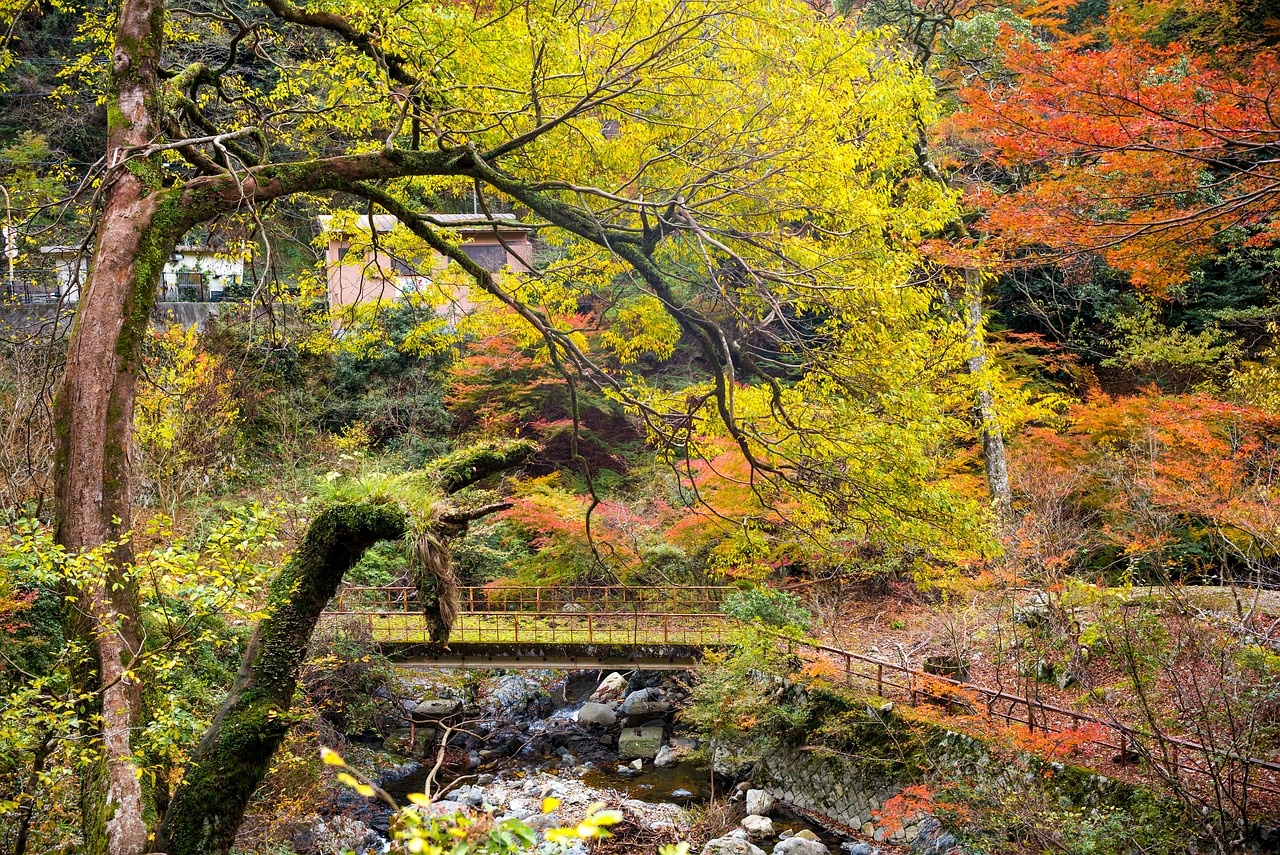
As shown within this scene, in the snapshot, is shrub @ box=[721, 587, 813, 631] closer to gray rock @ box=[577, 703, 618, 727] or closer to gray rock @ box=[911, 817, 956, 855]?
gray rock @ box=[911, 817, 956, 855]

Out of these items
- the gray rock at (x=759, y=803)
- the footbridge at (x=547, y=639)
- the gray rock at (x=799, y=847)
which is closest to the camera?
the gray rock at (x=799, y=847)

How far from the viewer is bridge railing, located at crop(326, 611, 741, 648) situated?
40.0ft

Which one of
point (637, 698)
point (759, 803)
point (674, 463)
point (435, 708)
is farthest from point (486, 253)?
point (674, 463)

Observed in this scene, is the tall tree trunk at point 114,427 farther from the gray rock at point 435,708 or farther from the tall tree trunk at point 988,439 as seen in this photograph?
the tall tree trunk at point 988,439

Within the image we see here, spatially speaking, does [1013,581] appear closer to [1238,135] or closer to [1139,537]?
[1139,537]

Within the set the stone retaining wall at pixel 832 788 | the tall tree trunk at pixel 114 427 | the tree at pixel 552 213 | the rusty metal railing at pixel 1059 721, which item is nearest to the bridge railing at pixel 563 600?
the stone retaining wall at pixel 832 788

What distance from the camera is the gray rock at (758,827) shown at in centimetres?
956

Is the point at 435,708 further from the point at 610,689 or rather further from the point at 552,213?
the point at 552,213

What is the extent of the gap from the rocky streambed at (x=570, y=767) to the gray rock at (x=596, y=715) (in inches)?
0.8

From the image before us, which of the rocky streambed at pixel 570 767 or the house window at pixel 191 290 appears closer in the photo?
the rocky streambed at pixel 570 767

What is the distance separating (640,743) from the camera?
41.0 feet

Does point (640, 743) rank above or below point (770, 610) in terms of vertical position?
below

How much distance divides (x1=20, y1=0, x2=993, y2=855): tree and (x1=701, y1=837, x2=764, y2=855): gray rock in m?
3.73

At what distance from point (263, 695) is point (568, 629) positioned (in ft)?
29.2
